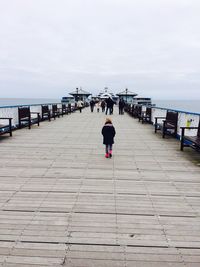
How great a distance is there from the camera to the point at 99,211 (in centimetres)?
396

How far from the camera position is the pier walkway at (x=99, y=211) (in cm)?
287

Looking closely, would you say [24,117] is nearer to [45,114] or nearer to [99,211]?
[45,114]

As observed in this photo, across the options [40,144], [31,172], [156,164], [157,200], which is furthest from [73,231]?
[40,144]

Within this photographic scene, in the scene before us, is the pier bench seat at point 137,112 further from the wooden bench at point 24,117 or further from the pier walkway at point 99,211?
the pier walkway at point 99,211

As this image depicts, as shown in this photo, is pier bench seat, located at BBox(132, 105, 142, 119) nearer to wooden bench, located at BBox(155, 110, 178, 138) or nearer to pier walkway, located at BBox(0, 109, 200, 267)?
wooden bench, located at BBox(155, 110, 178, 138)

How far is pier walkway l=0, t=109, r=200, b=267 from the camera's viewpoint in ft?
9.40

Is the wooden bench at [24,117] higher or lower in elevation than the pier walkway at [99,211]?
higher

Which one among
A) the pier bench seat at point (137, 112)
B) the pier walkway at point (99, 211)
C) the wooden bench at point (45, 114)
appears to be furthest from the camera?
the pier bench seat at point (137, 112)

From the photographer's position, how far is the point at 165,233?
132 inches

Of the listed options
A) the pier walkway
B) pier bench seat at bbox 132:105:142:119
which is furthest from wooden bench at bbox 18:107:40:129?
pier bench seat at bbox 132:105:142:119

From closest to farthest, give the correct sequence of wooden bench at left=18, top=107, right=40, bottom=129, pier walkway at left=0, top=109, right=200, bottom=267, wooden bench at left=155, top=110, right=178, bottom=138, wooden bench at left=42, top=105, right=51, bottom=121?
1. pier walkway at left=0, top=109, right=200, bottom=267
2. wooden bench at left=155, top=110, right=178, bottom=138
3. wooden bench at left=18, top=107, right=40, bottom=129
4. wooden bench at left=42, top=105, right=51, bottom=121

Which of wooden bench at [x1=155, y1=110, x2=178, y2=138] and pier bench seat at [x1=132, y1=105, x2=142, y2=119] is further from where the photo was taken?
pier bench seat at [x1=132, y1=105, x2=142, y2=119]

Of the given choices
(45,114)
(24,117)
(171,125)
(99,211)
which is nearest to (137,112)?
(45,114)

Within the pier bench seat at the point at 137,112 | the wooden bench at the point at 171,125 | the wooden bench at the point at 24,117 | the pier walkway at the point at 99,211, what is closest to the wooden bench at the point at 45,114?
the wooden bench at the point at 24,117
